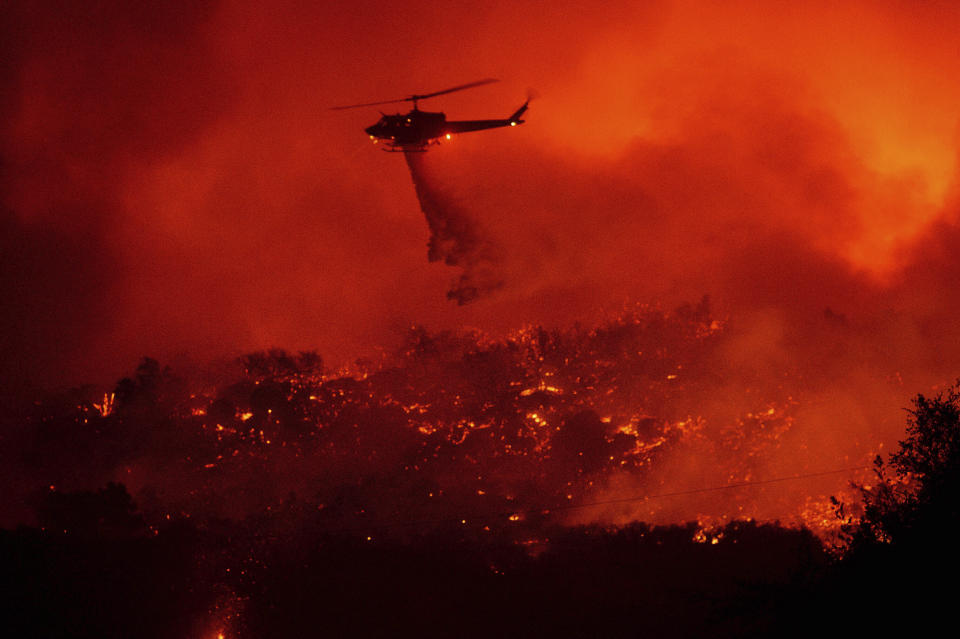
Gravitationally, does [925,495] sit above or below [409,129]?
below

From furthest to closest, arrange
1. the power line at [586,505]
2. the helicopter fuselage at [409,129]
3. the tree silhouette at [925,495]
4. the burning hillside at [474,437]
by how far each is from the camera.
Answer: the burning hillside at [474,437] → the power line at [586,505] → the helicopter fuselage at [409,129] → the tree silhouette at [925,495]

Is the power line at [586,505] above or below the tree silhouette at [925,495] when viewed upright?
above

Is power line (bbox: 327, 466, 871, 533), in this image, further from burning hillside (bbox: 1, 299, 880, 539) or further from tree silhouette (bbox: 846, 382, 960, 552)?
tree silhouette (bbox: 846, 382, 960, 552)

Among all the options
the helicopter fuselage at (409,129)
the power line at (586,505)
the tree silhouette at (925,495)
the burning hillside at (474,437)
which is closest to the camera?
A: the tree silhouette at (925,495)

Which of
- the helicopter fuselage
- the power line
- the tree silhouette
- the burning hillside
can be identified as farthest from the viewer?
the burning hillside

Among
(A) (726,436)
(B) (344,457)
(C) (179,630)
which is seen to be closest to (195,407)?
(B) (344,457)

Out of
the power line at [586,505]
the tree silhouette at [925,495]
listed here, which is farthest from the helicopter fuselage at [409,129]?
the power line at [586,505]

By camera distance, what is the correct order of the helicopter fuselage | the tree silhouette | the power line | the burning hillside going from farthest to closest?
the burning hillside, the power line, the helicopter fuselage, the tree silhouette

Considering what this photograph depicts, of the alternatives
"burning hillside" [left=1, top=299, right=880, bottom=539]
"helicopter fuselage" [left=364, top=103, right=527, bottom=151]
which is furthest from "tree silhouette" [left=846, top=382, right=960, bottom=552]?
"burning hillside" [left=1, top=299, right=880, bottom=539]

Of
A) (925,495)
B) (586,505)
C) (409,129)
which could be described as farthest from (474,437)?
(925,495)

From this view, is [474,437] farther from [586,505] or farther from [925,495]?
[925,495]

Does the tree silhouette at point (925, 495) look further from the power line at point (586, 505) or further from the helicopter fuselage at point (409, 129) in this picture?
the power line at point (586, 505)

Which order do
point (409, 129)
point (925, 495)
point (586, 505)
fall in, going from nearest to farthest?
point (925, 495), point (409, 129), point (586, 505)
